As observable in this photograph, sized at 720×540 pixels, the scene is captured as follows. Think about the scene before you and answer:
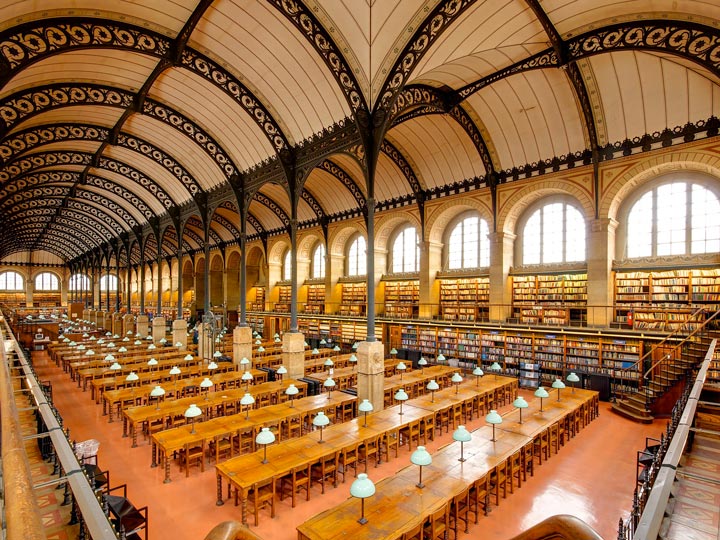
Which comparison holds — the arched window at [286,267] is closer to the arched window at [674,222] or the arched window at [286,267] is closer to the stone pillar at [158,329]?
the stone pillar at [158,329]

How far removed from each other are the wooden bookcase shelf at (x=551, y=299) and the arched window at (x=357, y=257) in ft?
33.3

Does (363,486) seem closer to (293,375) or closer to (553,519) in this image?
(553,519)

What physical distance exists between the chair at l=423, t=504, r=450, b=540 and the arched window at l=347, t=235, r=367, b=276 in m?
19.5

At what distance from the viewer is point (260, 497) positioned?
668 cm

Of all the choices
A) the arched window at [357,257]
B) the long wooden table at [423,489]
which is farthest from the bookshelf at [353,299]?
the long wooden table at [423,489]

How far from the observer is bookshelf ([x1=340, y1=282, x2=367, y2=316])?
80.5ft

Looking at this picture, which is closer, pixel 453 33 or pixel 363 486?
pixel 363 486

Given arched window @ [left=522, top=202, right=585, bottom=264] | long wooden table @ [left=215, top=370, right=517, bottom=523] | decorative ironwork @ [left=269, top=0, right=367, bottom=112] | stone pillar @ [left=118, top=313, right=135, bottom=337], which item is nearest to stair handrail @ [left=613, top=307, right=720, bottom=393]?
arched window @ [left=522, top=202, right=585, bottom=264]

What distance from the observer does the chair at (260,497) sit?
656cm

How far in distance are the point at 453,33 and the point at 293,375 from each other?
487 inches

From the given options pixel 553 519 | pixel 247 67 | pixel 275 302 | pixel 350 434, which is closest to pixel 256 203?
pixel 275 302

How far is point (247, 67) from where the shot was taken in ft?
42.4

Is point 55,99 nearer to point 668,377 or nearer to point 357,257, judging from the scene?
point 357,257

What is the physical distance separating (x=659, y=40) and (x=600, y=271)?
7.69m
